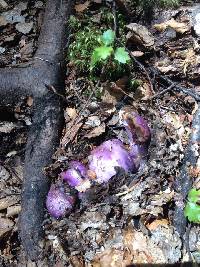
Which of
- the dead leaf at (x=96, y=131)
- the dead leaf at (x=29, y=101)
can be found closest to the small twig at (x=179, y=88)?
the dead leaf at (x=96, y=131)

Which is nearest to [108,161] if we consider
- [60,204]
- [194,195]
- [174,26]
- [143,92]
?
[60,204]

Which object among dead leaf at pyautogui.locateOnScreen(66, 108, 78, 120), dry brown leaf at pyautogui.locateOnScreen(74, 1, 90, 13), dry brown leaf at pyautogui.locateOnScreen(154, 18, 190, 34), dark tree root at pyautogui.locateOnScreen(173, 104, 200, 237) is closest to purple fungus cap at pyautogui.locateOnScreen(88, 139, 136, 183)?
dark tree root at pyautogui.locateOnScreen(173, 104, 200, 237)

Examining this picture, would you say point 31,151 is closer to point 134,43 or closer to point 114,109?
point 114,109

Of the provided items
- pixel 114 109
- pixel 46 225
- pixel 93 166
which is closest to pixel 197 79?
pixel 114 109

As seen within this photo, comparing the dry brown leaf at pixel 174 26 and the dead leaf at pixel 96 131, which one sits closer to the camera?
the dead leaf at pixel 96 131

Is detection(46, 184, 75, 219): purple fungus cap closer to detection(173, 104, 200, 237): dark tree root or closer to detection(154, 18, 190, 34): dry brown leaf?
detection(173, 104, 200, 237): dark tree root

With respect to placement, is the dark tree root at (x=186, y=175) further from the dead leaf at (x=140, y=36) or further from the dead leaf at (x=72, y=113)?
the dead leaf at (x=72, y=113)

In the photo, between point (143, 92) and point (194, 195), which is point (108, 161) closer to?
point (194, 195)
